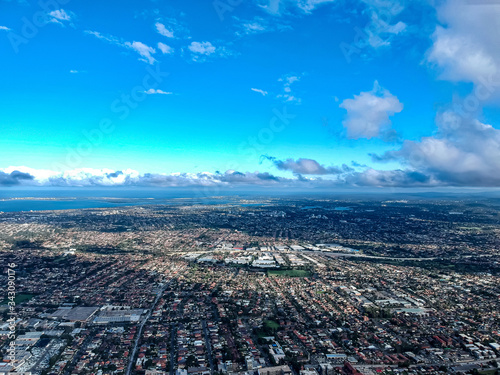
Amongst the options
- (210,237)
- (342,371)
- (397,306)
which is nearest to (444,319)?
(397,306)

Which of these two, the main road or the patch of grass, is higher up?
the main road

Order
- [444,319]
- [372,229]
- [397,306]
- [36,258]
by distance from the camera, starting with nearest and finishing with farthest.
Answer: [444,319] < [397,306] < [36,258] < [372,229]

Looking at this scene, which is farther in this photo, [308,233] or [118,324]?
[308,233]

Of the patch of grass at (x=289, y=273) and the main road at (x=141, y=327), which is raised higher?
the main road at (x=141, y=327)

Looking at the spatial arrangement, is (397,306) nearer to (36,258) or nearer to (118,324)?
(118,324)

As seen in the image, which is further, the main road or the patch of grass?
the patch of grass

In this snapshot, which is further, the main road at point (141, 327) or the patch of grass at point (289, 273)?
the patch of grass at point (289, 273)

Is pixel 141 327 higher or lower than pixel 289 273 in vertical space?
higher

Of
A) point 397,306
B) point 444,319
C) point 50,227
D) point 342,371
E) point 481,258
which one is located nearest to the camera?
point 342,371

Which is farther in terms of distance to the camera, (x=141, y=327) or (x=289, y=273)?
(x=289, y=273)
